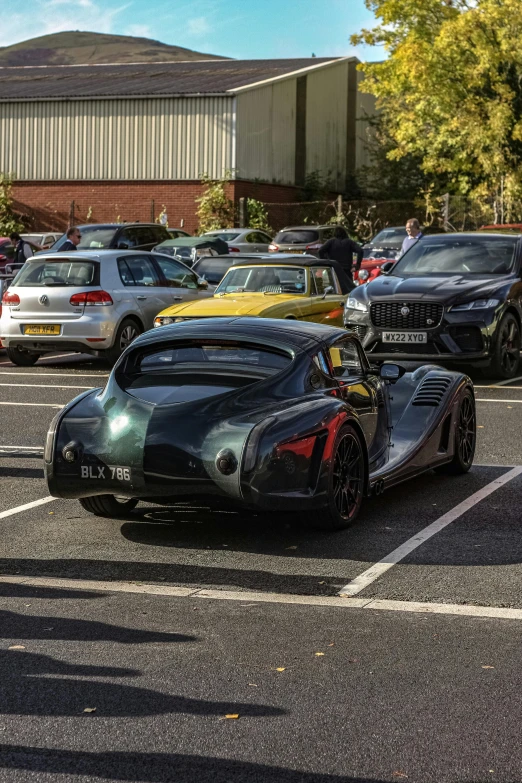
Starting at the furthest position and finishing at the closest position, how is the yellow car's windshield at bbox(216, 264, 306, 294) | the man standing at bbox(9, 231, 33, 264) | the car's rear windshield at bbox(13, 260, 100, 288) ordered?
the man standing at bbox(9, 231, 33, 264) → the car's rear windshield at bbox(13, 260, 100, 288) → the yellow car's windshield at bbox(216, 264, 306, 294)

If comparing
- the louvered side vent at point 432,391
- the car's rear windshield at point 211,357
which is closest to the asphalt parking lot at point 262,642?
the louvered side vent at point 432,391

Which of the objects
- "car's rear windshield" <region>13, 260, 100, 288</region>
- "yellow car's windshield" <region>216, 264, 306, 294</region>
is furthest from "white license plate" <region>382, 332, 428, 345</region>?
"car's rear windshield" <region>13, 260, 100, 288</region>

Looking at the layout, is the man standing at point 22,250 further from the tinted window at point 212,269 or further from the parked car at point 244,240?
the parked car at point 244,240

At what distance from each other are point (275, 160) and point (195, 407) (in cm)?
3904

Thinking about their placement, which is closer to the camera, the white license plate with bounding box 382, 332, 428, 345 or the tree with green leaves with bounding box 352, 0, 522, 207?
the white license plate with bounding box 382, 332, 428, 345

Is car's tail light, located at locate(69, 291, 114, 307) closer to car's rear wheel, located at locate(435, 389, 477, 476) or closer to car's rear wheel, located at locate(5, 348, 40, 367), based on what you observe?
car's rear wheel, located at locate(5, 348, 40, 367)

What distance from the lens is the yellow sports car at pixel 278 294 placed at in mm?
15094

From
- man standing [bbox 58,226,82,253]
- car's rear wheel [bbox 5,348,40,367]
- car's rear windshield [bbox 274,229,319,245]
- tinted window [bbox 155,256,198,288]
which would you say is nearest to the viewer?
car's rear wheel [bbox 5,348,40,367]

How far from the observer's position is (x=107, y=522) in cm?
805

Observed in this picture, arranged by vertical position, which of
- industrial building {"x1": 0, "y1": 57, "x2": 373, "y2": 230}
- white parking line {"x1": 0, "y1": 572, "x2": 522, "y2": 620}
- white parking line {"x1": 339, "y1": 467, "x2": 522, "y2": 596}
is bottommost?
white parking line {"x1": 0, "y1": 572, "x2": 522, "y2": 620}

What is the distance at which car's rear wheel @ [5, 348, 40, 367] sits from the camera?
1809cm

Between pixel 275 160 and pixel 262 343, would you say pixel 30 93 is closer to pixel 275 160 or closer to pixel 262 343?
pixel 275 160

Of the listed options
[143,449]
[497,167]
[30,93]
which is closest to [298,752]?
[143,449]

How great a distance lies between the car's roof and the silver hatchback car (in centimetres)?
905
